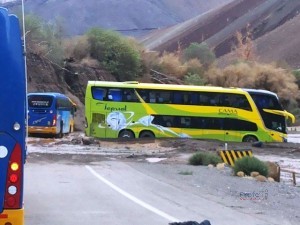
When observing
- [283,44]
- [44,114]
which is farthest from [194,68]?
[283,44]

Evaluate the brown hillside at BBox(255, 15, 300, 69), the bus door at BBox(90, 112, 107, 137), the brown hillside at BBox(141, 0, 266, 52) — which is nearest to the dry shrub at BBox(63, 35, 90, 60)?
the bus door at BBox(90, 112, 107, 137)

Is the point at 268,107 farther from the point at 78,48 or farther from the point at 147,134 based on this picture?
the point at 78,48

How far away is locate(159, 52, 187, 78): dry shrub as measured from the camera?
84.7 metres

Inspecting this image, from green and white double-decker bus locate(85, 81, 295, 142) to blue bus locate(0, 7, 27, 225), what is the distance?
122ft

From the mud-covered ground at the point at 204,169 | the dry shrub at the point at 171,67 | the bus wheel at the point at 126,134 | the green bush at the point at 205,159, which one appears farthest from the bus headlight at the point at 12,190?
the dry shrub at the point at 171,67

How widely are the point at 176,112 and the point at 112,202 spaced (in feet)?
99.8

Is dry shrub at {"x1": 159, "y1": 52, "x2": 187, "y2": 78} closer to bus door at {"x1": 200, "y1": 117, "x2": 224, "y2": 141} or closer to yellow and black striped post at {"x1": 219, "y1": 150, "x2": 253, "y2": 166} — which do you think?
bus door at {"x1": 200, "y1": 117, "x2": 224, "y2": 141}

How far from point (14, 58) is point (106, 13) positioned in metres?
168

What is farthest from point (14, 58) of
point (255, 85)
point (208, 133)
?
point (255, 85)

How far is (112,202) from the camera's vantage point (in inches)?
588

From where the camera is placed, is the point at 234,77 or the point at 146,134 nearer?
the point at 146,134

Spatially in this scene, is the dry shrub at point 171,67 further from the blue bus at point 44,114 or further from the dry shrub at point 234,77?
the blue bus at point 44,114

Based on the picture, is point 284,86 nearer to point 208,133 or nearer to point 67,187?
point 208,133

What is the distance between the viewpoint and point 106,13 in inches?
6831
